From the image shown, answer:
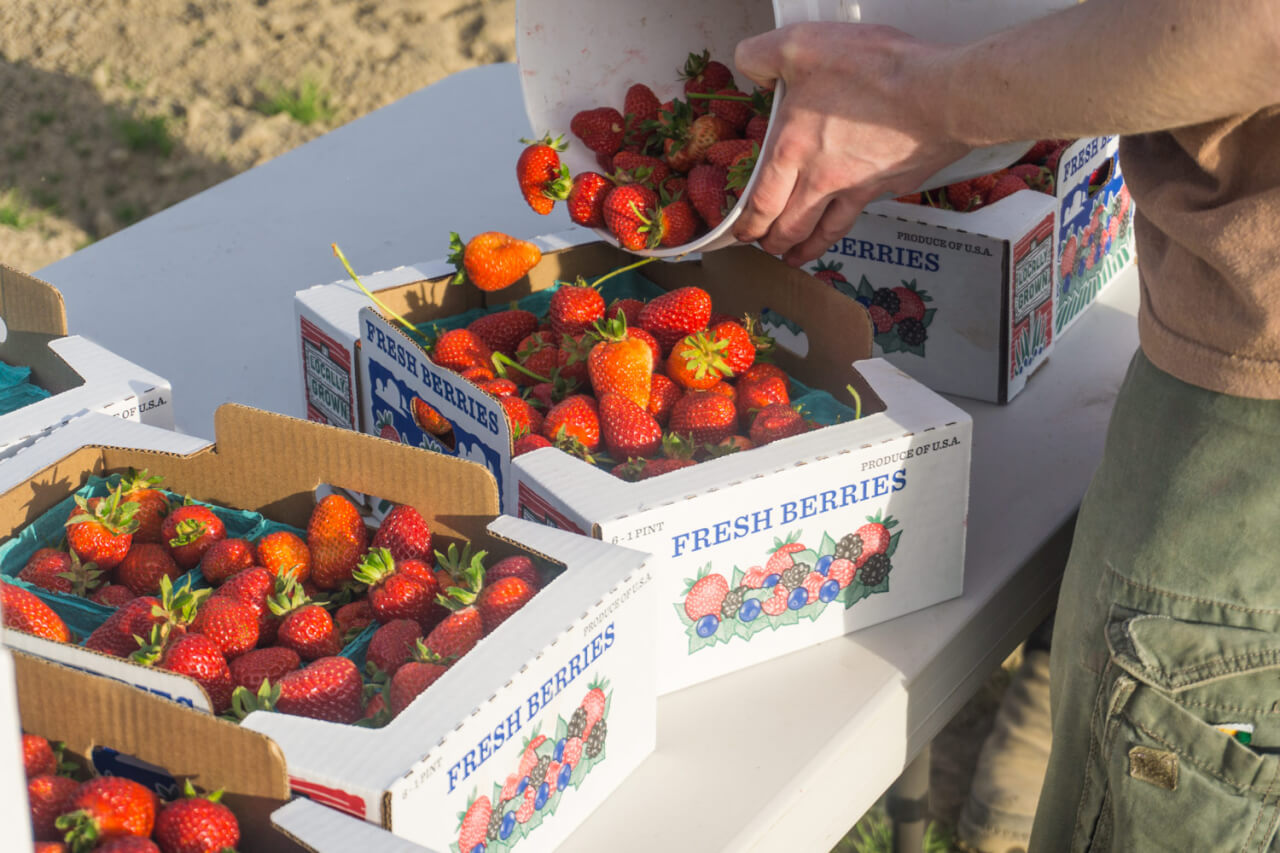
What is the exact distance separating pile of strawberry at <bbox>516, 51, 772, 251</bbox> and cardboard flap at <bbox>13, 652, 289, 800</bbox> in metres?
0.75

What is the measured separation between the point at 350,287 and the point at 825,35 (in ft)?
1.95

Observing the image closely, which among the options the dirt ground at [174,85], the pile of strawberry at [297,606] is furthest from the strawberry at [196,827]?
the dirt ground at [174,85]

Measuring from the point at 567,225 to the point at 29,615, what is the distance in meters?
1.23

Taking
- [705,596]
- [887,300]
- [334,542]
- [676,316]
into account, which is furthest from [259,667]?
[887,300]

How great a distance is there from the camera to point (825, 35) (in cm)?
114

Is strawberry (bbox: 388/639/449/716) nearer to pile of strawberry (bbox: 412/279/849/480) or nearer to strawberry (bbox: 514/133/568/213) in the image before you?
pile of strawberry (bbox: 412/279/849/480)

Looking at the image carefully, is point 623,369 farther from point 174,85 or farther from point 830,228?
point 174,85

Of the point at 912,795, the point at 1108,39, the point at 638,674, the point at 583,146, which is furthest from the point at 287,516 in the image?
the point at 912,795

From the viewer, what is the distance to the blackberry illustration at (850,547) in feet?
3.77

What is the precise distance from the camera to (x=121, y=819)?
2.46ft

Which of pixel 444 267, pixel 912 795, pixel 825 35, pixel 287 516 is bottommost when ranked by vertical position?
pixel 912 795

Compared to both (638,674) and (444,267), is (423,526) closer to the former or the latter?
(638,674)

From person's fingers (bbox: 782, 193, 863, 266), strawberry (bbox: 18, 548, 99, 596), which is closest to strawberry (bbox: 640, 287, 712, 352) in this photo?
person's fingers (bbox: 782, 193, 863, 266)

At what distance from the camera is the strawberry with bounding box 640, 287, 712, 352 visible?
1.34 meters
